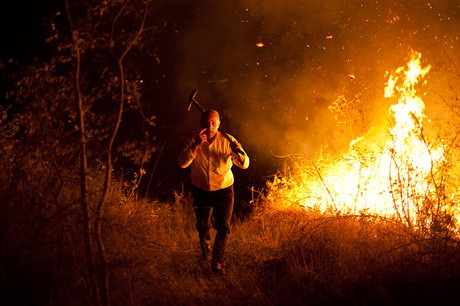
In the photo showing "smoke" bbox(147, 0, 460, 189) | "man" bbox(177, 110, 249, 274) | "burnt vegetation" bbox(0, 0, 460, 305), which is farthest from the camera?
"smoke" bbox(147, 0, 460, 189)

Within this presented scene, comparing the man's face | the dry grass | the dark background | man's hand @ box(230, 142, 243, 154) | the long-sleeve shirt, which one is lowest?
the dry grass

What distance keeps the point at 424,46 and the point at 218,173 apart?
6.73 meters

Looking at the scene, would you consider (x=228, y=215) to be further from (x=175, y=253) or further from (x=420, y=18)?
(x=420, y=18)

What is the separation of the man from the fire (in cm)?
147

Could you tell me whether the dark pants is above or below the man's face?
below

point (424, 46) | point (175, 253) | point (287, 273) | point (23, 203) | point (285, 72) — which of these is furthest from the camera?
point (285, 72)

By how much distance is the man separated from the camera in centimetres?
546

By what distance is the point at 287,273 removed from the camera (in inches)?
206

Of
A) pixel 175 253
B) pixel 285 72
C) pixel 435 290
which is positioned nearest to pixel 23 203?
pixel 175 253

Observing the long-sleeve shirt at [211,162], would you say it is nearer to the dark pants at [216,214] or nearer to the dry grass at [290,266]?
the dark pants at [216,214]

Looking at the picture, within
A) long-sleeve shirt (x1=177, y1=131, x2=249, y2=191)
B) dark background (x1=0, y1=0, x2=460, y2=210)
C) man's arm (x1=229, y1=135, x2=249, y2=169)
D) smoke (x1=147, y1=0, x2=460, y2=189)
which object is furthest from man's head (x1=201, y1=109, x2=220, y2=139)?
smoke (x1=147, y1=0, x2=460, y2=189)

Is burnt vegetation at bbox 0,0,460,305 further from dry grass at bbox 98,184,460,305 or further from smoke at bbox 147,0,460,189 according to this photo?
smoke at bbox 147,0,460,189

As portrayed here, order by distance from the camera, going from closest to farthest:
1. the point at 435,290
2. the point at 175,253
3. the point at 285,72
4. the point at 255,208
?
1. the point at 435,290
2. the point at 175,253
3. the point at 255,208
4. the point at 285,72

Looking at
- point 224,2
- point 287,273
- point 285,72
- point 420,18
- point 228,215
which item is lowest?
point 287,273
